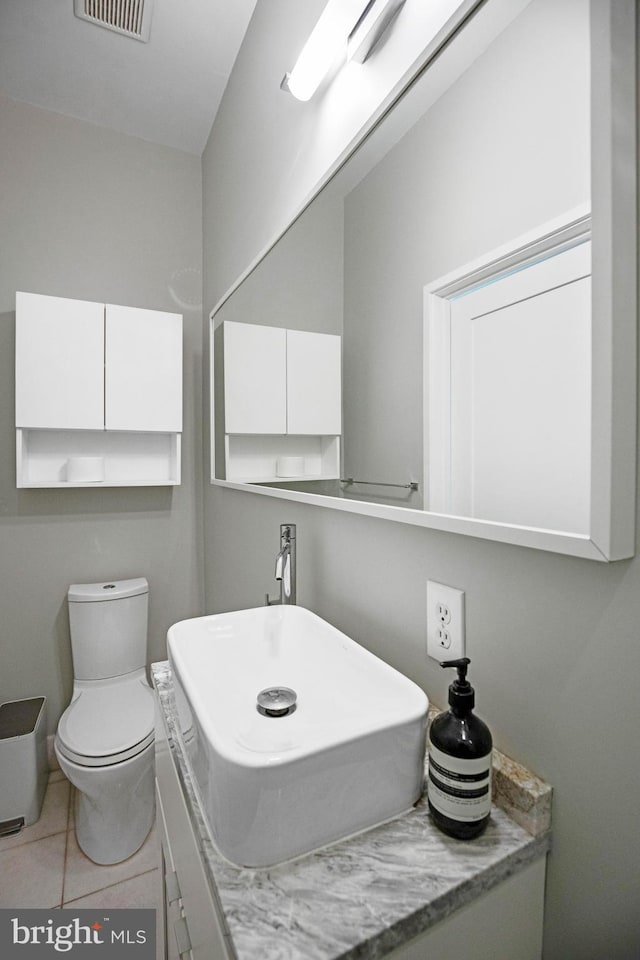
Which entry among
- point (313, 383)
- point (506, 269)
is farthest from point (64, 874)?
point (506, 269)

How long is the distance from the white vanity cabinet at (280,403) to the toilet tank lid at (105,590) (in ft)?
2.37

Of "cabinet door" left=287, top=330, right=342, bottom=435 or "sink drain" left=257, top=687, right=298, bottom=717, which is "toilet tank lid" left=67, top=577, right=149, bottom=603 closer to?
"cabinet door" left=287, top=330, right=342, bottom=435

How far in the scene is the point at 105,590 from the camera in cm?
203

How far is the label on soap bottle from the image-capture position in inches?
24.3

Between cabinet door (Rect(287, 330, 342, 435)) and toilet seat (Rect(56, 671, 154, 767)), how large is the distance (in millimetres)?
1173

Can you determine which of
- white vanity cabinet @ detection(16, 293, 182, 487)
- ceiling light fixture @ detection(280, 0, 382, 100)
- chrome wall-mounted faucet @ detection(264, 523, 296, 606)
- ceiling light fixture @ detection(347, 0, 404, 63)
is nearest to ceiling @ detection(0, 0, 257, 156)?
ceiling light fixture @ detection(280, 0, 382, 100)

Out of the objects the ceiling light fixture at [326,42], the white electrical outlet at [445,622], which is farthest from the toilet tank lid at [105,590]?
the ceiling light fixture at [326,42]

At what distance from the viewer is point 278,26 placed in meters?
1.46

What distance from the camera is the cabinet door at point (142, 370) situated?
6.42ft

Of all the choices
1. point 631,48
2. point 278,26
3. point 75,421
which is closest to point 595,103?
point 631,48

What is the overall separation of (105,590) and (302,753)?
170 cm

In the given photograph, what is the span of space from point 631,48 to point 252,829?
102cm

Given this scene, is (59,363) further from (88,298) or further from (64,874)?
(64,874)

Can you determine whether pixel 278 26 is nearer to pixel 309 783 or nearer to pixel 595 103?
pixel 595 103
